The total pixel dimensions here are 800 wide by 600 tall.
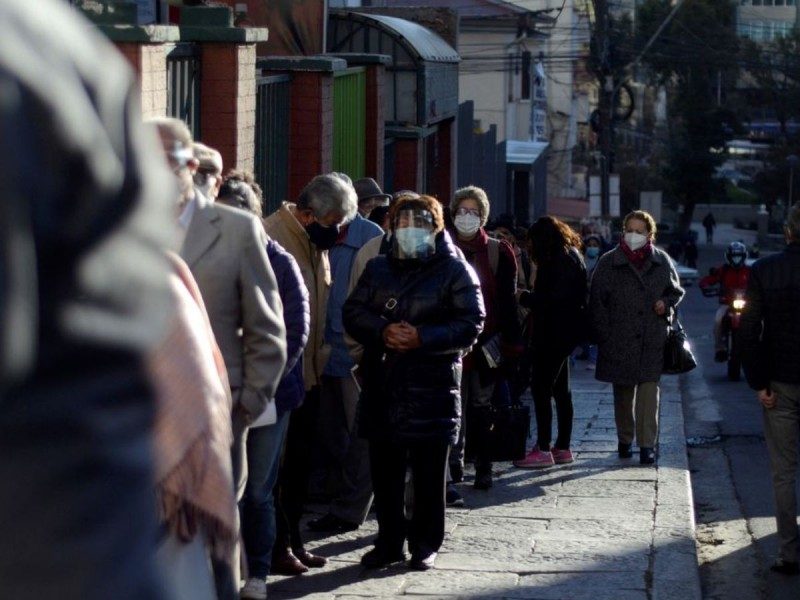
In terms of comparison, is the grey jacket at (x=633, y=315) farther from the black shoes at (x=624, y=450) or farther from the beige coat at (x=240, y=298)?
the beige coat at (x=240, y=298)

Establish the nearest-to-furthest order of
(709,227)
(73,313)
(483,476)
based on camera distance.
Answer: (73,313) < (483,476) < (709,227)

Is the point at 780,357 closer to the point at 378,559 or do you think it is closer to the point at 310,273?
the point at 378,559

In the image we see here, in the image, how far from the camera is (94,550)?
1.25m

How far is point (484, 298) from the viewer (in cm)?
911

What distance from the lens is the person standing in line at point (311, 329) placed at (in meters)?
7.05

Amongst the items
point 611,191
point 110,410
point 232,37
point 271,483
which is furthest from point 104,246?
point 611,191

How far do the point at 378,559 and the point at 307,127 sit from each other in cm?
397

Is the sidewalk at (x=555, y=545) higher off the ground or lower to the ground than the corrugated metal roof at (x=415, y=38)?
lower

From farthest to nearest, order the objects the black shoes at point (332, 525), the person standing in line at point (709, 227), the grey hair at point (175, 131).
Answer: the person standing in line at point (709, 227), the black shoes at point (332, 525), the grey hair at point (175, 131)

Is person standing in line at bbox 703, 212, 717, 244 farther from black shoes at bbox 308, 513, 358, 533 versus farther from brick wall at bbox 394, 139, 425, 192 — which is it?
black shoes at bbox 308, 513, 358, 533

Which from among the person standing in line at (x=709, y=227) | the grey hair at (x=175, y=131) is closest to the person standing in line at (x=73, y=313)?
the grey hair at (x=175, y=131)

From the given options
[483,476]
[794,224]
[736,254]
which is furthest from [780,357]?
[736,254]

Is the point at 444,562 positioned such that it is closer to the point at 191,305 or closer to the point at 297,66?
the point at 297,66

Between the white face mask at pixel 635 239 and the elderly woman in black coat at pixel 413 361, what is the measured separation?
11.9 feet
